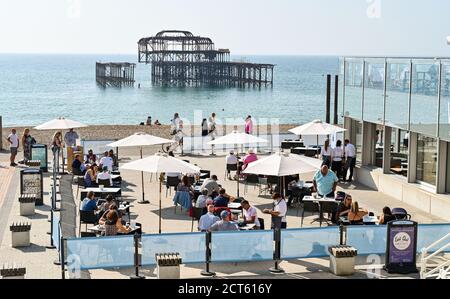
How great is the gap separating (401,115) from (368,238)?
769 cm

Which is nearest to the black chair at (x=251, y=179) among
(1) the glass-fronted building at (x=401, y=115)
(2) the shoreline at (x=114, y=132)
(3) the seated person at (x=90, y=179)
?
(1) the glass-fronted building at (x=401, y=115)

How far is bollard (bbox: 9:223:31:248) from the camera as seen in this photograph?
47.6ft

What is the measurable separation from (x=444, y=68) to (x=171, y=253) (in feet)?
29.0

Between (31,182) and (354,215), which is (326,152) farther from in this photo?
(31,182)

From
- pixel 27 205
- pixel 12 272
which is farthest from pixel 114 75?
pixel 12 272

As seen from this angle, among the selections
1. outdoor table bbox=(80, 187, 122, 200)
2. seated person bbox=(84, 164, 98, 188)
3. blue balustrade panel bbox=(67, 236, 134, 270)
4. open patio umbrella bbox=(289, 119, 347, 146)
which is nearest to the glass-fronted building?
open patio umbrella bbox=(289, 119, 347, 146)

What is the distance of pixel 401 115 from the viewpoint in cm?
2025

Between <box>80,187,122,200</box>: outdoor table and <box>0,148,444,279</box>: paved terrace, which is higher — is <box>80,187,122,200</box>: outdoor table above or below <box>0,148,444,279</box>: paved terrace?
above

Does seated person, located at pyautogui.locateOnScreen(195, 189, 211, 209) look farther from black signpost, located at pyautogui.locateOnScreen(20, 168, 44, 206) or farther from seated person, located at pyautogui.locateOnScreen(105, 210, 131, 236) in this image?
black signpost, located at pyautogui.locateOnScreen(20, 168, 44, 206)

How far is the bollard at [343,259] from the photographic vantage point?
12750 millimetres

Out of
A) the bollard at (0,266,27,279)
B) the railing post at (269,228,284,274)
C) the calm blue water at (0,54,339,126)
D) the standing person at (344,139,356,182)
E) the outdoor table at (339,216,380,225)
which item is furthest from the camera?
the calm blue water at (0,54,339,126)

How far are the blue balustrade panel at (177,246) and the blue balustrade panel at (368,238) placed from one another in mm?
2602

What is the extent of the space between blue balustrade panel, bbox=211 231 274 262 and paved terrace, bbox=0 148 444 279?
284 millimetres
